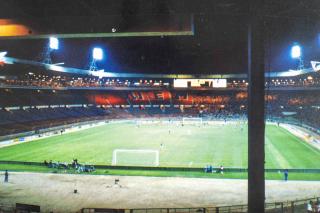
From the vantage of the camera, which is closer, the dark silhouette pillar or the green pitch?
the dark silhouette pillar

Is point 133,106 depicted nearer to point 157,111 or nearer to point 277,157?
point 157,111

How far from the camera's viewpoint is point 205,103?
375 ft

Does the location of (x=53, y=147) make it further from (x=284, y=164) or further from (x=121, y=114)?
(x=121, y=114)

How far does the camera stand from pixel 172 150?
44.3 m

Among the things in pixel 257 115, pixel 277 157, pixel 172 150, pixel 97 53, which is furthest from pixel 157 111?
pixel 257 115

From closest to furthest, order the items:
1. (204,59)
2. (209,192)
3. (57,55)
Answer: (209,192) < (57,55) < (204,59)

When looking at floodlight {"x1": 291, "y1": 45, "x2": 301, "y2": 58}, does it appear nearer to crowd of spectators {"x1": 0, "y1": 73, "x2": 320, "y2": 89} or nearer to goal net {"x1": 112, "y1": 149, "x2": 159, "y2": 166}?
crowd of spectators {"x1": 0, "y1": 73, "x2": 320, "y2": 89}

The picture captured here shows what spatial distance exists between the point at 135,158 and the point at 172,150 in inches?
254

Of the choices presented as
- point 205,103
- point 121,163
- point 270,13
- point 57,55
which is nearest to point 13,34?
point 270,13

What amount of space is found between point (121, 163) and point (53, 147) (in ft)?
46.9

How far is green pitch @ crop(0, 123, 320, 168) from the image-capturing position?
37.5 metres

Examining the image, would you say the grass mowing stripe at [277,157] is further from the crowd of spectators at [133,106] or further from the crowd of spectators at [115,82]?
the crowd of spectators at [115,82]

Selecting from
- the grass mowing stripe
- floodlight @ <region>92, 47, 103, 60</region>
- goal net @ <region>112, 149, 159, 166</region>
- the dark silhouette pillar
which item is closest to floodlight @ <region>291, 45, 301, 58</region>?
the grass mowing stripe

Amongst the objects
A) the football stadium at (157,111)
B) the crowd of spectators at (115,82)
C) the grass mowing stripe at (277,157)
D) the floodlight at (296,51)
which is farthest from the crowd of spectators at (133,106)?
the grass mowing stripe at (277,157)
